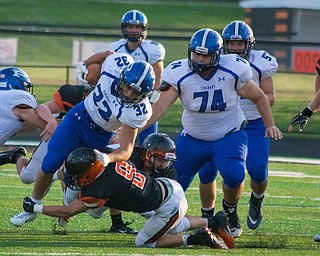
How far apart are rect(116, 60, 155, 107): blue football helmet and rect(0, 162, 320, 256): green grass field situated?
0.99 meters

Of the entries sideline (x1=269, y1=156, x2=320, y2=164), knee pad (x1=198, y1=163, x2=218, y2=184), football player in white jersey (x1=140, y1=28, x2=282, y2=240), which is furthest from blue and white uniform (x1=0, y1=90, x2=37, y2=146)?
sideline (x1=269, y1=156, x2=320, y2=164)

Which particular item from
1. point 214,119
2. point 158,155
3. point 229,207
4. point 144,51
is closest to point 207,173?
point 229,207

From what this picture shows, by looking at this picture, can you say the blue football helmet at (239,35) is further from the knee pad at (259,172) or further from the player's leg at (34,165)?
the player's leg at (34,165)

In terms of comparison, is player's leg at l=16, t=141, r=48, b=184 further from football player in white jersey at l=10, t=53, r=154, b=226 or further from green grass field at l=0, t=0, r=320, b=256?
football player in white jersey at l=10, t=53, r=154, b=226

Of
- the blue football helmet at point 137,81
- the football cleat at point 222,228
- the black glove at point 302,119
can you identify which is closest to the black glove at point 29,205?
the blue football helmet at point 137,81

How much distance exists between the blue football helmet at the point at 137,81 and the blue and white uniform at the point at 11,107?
4.09 feet

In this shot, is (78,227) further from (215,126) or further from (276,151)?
(276,151)

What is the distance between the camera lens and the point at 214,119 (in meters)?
7.12

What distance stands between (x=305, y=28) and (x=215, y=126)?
16.7m

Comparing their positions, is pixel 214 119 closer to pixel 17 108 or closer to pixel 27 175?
pixel 17 108

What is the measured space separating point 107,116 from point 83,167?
82cm

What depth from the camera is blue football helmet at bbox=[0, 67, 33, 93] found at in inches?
303

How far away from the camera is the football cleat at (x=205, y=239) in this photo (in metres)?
6.38

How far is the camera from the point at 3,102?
292 inches
